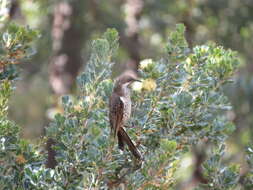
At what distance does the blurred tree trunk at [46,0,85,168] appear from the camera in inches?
417

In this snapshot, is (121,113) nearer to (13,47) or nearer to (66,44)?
(13,47)

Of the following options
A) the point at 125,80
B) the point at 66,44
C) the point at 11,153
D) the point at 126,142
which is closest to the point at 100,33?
the point at 66,44

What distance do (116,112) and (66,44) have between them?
7425mm

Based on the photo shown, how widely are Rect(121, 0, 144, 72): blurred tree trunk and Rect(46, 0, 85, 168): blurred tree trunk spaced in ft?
3.22

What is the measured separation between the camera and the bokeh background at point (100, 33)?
1027cm

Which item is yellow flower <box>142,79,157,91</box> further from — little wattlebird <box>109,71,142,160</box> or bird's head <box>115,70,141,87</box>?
bird's head <box>115,70,141,87</box>

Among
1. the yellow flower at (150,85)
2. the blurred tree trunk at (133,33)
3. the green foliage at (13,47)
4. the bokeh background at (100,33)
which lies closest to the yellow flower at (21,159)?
the green foliage at (13,47)

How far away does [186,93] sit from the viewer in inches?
130

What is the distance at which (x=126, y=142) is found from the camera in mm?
3492

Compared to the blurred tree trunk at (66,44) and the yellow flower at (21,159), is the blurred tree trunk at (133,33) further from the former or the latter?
the yellow flower at (21,159)

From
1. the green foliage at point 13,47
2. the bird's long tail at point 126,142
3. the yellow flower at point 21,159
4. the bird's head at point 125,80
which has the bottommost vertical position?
the yellow flower at point 21,159

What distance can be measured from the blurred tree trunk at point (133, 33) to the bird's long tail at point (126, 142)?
7.65 m

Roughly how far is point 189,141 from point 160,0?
782 cm

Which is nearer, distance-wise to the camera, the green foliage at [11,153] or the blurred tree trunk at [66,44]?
the green foliage at [11,153]
